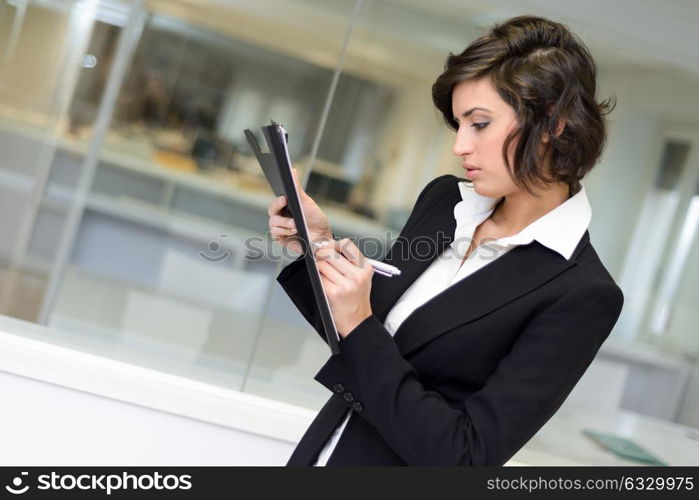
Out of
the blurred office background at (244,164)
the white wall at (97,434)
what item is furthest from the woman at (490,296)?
the blurred office background at (244,164)

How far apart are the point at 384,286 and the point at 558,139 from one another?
14.3 inches

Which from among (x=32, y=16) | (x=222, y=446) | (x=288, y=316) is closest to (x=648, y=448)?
(x=288, y=316)

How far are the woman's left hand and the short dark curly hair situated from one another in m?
0.27

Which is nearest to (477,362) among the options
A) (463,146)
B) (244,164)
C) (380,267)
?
(380,267)

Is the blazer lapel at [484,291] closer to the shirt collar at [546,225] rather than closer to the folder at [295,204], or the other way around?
the shirt collar at [546,225]

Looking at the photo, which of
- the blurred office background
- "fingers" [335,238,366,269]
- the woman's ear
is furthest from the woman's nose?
the blurred office background

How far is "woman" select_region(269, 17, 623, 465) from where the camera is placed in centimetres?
109

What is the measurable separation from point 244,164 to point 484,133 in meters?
2.21

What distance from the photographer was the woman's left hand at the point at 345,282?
3.59 feet

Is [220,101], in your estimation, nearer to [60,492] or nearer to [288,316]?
[288,316]

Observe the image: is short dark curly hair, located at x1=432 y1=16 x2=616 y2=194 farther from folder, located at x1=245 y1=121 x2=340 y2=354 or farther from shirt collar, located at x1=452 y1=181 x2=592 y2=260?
folder, located at x1=245 y1=121 x2=340 y2=354

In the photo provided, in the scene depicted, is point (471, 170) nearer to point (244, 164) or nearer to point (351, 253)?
point (351, 253)

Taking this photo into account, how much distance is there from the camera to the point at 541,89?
114 cm

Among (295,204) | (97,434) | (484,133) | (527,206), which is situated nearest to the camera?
(295,204)
